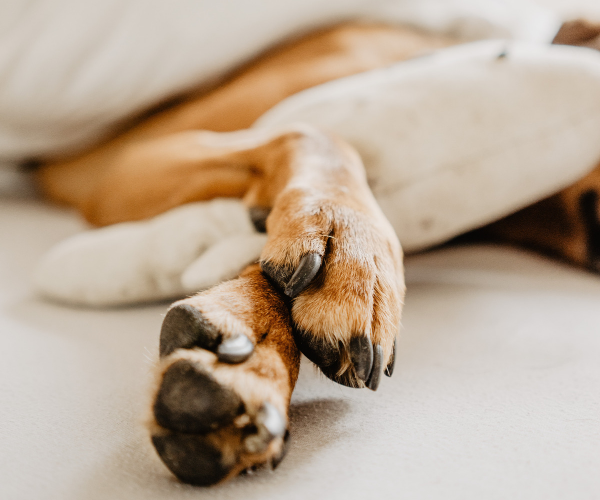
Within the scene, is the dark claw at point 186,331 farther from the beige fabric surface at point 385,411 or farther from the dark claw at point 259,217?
the dark claw at point 259,217

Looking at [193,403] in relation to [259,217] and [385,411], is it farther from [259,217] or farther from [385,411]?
Result: [259,217]

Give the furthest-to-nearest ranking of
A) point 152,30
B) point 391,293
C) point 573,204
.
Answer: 1. point 152,30
2. point 573,204
3. point 391,293

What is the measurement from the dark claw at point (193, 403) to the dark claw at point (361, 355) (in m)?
0.10

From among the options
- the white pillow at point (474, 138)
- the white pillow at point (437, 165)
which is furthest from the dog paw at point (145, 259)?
the white pillow at point (474, 138)

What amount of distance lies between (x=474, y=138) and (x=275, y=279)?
44 centimetres

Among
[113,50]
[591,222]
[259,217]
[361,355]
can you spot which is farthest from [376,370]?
[113,50]

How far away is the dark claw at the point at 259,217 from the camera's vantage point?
0.63 m

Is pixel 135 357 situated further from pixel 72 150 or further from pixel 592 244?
pixel 72 150

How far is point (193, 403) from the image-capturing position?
313 mm

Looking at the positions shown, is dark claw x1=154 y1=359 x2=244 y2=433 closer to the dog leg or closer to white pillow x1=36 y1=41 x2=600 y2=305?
the dog leg

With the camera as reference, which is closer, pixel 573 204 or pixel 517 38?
pixel 573 204

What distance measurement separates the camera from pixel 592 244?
84 cm

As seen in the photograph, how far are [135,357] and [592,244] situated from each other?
2.43 feet

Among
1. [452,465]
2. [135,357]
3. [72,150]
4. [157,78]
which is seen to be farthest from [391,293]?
[72,150]
